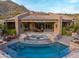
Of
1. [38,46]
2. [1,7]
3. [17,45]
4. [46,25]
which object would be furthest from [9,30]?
[1,7]

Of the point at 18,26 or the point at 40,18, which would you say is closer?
the point at 18,26

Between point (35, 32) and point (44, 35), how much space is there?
52 cm

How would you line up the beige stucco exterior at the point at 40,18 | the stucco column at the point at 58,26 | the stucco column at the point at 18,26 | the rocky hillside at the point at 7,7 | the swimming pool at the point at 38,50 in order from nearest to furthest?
1. the rocky hillside at the point at 7,7
2. the swimming pool at the point at 38,50
3. the beige stucco exterior at the point at 40,18
4. the stucco column at the point at 18,26
5. the stucco column at the point at 58,26

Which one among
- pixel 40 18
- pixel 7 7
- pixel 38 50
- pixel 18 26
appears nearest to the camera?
pixel 7 7

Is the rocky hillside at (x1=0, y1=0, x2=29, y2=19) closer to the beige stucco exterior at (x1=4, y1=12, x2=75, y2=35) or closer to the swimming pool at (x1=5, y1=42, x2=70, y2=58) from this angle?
the beige stucco exterior at (x1=4, y1=12, x2=75, y2=35)

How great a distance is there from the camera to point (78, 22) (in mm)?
9984

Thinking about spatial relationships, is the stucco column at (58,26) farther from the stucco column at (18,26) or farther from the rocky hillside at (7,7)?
the rocky hillside at (7,7)

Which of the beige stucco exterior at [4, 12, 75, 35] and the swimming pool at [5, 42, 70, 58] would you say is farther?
the beige stucco exterior at [4, 12, 75, 35]

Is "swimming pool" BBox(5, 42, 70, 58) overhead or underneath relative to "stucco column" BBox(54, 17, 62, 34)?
underneath

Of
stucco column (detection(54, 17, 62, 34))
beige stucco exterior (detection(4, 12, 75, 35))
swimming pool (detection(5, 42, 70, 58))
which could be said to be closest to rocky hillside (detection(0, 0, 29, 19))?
beige stucco exterior (detection(4, 12, 75, 35))

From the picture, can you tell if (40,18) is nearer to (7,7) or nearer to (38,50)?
(38,50)

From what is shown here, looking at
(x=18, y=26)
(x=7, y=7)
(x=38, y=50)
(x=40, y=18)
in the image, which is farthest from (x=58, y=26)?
(x=7, y=7)

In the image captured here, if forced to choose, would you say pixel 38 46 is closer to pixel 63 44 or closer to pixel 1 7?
pixel 63 44

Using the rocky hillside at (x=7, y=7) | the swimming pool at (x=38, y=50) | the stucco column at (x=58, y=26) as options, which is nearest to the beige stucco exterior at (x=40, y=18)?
the stucco column at (x=58, y=26)
